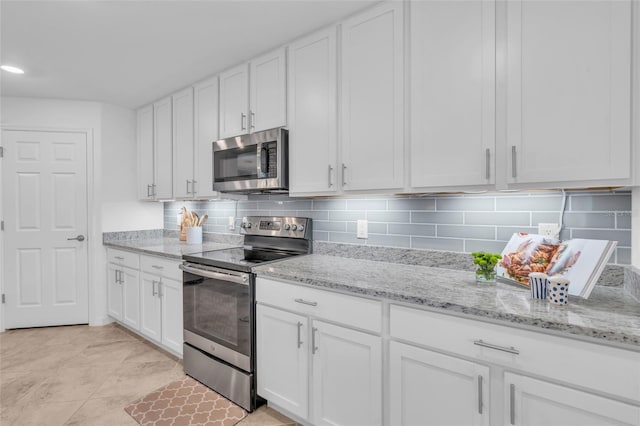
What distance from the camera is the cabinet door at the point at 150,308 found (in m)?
2.72

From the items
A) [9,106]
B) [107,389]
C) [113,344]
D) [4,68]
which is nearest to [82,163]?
[9,106]

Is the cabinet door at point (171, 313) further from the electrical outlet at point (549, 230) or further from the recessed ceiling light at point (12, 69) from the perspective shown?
the electrical outlet at point (549, 230)

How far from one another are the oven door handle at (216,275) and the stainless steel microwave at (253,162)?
0.64 metres

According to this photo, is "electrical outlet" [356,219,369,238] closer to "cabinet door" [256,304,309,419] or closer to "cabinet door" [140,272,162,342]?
"cabinet door" [256,304,309,419]

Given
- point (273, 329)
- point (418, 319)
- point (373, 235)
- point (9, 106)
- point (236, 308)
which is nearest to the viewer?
point (418, 319)

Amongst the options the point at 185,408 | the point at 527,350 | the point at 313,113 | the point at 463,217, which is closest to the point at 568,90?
the point at 463,217

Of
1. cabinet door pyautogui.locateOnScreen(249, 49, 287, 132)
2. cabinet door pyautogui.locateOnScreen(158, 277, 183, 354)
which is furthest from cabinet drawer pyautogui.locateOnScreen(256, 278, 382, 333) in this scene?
cabinet door pyautogui.locateOnScreen(249, 49, 287, 132)

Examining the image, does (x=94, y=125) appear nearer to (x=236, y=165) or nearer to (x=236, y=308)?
(x=236, y=165)

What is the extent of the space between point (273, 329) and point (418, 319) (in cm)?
87

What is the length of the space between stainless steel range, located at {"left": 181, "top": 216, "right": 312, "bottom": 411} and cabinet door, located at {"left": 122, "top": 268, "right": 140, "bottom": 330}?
86cm

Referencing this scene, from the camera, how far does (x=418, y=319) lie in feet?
4.43

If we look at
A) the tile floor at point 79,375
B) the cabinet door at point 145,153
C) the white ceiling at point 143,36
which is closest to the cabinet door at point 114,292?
the tile floor at point 79,375

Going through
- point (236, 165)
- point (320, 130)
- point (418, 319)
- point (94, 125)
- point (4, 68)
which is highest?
point (4, 68)

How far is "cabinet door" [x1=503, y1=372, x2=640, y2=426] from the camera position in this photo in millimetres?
989
